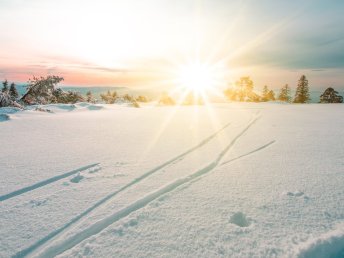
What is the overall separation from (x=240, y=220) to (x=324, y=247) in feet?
1.98

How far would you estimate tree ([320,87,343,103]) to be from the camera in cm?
3825

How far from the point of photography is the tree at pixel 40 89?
14.9 metres

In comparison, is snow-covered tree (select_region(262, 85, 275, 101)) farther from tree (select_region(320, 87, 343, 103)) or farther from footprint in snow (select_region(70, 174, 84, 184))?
footprint in snow (select_region(70, 174, 84, 184))

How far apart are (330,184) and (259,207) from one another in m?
1.05

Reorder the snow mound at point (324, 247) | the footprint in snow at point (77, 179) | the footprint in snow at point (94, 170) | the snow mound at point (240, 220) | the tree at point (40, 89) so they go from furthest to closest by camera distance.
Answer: the tree at point (40, 89), the footprint in snow at point (94, 170), the footprint in snow at point (77, 179), the snow mound at point (240, 220), the snow mound at point (324, 247)

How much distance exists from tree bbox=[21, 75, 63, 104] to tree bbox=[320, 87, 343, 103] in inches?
1591

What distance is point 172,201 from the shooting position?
229cm

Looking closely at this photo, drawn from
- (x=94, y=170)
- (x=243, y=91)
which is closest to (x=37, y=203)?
(x=94, y=170)

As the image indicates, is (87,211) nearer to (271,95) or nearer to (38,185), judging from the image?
(38,185)

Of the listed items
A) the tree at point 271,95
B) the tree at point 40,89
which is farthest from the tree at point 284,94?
the tree at point 40,89

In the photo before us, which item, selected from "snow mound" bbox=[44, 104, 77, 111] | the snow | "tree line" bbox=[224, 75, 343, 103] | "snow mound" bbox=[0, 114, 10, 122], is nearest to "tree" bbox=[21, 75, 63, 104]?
"snow mound" bbox=[44, 104, 77, 111]

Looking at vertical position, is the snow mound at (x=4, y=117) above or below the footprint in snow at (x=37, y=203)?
above

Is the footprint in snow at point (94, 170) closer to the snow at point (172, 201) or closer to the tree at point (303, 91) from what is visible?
the snow at point (172, 201)

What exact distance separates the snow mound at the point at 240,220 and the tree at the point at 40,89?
52.1ft
